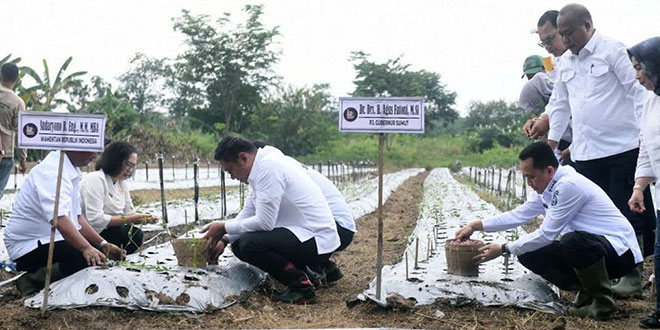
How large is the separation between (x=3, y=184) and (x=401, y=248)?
3.55 meters

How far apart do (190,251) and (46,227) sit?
0.78 metres

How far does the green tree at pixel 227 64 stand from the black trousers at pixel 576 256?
79.5 ft

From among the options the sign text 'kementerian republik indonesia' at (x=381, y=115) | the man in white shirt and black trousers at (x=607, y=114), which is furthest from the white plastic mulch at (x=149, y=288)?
the man in white shirt and black trousers at (x=607, y=114)

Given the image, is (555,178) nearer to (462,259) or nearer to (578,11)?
(462,259)

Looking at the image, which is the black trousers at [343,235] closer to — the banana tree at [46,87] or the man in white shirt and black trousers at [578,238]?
the man in white shirt and black trousers at [578,238]

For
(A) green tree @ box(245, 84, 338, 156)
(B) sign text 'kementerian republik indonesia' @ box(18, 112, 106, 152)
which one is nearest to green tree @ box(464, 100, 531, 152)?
(A) green tree @ box(245, 84, 338, 156)

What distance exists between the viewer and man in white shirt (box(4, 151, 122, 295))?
3307mm

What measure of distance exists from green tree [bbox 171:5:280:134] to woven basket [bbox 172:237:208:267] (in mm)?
23513

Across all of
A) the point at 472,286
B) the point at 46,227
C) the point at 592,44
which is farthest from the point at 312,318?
the point at 592,44

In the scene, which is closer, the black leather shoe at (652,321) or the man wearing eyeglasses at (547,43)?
the black leather shoe at (652,321)

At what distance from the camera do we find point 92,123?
3154 mm

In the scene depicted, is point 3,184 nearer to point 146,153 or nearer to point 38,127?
point 38,127

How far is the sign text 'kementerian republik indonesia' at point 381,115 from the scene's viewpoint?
3.27 m

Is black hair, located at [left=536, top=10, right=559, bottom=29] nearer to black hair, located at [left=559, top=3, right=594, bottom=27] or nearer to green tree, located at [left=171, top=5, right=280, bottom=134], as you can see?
black hair, located at [left=559, top=3, right=594, bottom=27]
